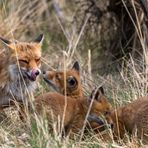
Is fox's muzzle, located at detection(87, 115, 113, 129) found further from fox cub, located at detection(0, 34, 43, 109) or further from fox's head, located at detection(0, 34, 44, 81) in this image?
fox cub, located at detection(0, 34, 43, 109)

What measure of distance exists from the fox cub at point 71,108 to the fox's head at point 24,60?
705 millimetres

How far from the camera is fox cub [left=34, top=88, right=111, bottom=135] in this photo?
24.9 feet

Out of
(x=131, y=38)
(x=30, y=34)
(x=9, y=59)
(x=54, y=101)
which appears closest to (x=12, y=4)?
(x=30, y=34)

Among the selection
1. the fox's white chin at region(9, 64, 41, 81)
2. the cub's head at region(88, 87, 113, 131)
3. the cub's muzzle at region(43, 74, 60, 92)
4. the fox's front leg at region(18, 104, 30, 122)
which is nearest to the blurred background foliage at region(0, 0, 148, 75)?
the cub's muzzle at region(43, 74, 60, 92)

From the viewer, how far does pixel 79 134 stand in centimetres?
750

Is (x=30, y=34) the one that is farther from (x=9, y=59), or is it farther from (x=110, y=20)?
(x=9, y=59)

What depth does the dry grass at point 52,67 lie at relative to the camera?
712 centimetres

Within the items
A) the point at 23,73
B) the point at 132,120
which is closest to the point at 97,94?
the point at 132,120

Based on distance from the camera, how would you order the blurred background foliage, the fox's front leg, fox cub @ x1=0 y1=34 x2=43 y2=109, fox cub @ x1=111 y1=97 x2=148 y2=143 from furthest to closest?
the blurred background foliage → fox cub @ x1=0 y1=34 x2=43 y2=109 → the fox's front leg → fox cub @ x1=111 y1=97 x2=148 y2=143

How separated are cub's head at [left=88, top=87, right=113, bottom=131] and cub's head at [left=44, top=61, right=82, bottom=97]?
0.66 m

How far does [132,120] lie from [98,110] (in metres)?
0.45

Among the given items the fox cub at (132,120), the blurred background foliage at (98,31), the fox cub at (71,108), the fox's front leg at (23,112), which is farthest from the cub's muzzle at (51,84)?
the blurred background foliage at (98,31)

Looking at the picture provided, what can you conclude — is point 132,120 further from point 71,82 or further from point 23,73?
point 23,73

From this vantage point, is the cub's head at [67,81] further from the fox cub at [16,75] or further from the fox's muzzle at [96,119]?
the fox's muzzle at [96,119]
